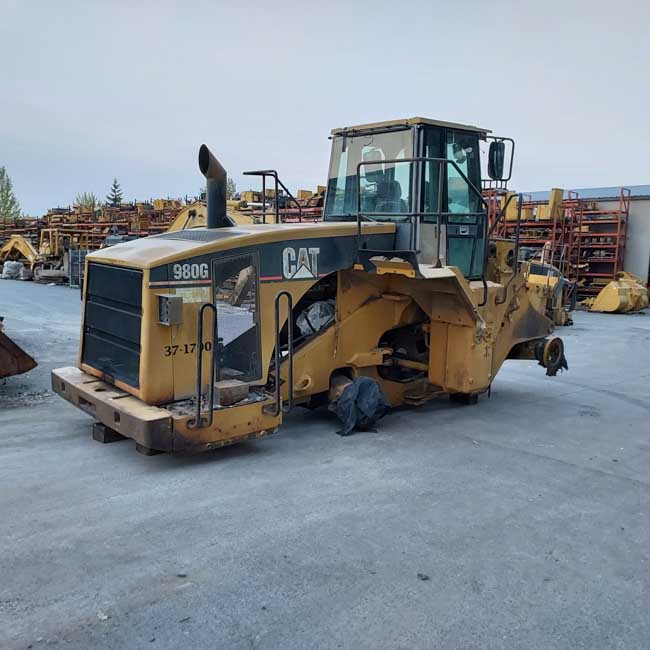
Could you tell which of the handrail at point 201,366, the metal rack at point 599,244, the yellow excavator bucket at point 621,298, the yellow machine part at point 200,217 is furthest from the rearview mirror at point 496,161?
the metal rack at point 599,244

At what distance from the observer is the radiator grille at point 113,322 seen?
210 inches

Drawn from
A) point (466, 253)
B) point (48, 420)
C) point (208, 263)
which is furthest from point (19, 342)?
point (466, 253)

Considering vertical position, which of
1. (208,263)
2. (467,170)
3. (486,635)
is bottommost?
(486,635)

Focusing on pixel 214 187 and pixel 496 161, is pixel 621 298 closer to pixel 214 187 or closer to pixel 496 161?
pixel 496 161

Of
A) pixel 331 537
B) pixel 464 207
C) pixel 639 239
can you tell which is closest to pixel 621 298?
pixel 639 239

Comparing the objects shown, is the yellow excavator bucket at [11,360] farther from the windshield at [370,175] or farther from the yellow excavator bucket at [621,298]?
the yellow excavator bucket at [621,298]

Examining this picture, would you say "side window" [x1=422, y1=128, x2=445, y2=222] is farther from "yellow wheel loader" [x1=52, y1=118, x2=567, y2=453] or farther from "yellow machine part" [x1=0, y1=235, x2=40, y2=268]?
"yellow machine part" [x1=0, y1=235, x2=40, y2=268]

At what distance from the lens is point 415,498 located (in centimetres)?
480

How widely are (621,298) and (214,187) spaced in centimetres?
1604

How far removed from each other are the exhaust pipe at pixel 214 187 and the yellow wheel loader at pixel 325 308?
18mm

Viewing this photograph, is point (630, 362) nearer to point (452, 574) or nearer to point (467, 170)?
point (467, 170)

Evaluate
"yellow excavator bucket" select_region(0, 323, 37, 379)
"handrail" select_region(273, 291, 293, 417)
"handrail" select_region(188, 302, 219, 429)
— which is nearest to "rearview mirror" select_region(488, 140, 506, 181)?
"handrail" select_region(273, 291, 293, 417)

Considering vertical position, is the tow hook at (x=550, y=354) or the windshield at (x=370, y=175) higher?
the windshield at (x=370, y=175)

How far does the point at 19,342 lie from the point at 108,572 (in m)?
8.18
